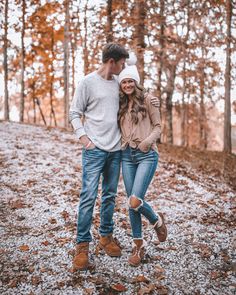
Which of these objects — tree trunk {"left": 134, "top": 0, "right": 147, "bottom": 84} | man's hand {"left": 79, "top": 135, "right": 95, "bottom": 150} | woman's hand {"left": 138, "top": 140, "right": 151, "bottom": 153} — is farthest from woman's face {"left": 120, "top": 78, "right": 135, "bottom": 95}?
tree trunk {"left": 134, "top": 0, "right": 147, "bottom": 84}

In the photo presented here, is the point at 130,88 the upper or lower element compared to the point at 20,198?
upper

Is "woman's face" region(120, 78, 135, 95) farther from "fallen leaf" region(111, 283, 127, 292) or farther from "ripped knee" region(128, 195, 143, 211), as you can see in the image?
"fallen leaf" region(111, 283, 127, 292)

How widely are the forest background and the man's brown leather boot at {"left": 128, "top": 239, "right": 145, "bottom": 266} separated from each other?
21.4ft

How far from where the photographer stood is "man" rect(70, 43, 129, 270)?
3.50 metres

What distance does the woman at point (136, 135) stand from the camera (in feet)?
11.5

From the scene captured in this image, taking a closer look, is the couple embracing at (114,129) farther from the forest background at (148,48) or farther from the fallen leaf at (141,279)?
the forest background at (148,48)

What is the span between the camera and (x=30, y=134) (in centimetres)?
1191

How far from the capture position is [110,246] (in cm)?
399

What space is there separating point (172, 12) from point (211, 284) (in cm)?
865

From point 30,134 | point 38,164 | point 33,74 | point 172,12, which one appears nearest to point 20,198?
point 38,164

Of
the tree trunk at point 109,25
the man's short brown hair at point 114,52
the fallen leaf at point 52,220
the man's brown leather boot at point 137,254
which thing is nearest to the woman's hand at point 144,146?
the man's short brown hair at point 114,52

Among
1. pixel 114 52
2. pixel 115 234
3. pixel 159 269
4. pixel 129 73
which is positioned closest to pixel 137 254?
pixel 159 269

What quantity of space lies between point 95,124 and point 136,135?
51 cm

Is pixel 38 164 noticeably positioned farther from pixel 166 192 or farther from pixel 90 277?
pixel 90 277
